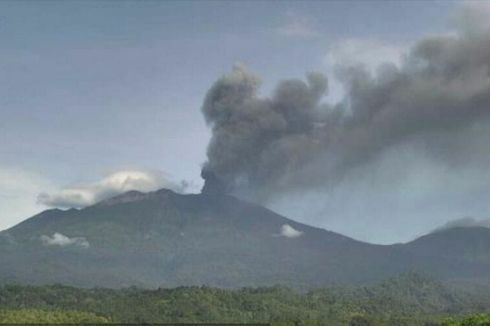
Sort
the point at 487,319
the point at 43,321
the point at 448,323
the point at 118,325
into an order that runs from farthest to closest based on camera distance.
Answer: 1. the point at 118,325
2. the point at 43,321
3. the point at 448,323
4. the point at 487,319

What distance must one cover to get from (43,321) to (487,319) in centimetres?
10725

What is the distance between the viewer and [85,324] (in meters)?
186

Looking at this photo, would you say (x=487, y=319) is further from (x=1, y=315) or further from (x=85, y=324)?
(x=1, y=315)

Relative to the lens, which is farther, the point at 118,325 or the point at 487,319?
the point at 118,325

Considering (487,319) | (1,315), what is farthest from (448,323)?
(1,315)

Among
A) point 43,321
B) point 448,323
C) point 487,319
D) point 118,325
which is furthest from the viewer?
point 118,325

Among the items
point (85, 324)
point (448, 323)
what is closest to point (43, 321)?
point (85, 324)

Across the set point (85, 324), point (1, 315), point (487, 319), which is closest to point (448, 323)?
point (487, 319)

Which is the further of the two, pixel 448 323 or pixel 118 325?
pixel 118 325

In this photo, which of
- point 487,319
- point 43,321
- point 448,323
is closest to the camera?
point 487,319

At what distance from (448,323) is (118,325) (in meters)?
99.4

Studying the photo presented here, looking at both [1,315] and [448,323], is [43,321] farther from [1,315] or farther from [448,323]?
[448,323]

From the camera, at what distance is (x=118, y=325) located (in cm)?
19900

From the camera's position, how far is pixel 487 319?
393 ft
